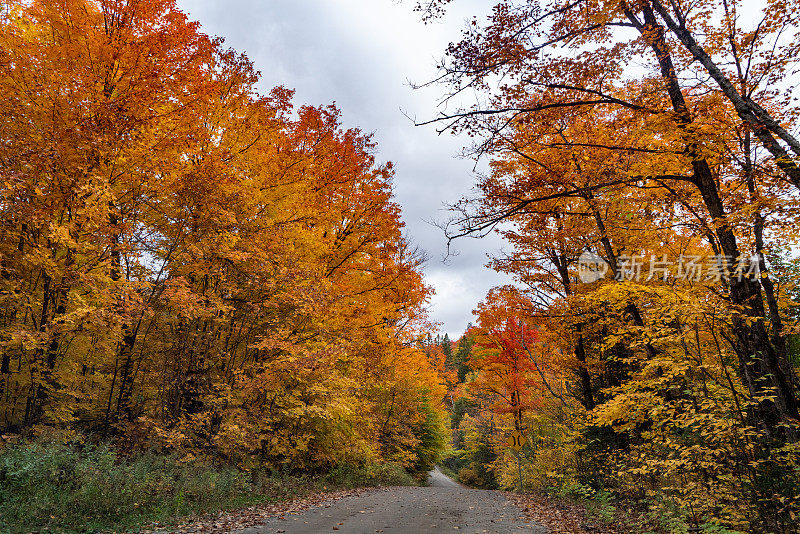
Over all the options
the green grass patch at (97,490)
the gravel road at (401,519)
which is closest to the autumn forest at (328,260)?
the green grass patch at (97,490)

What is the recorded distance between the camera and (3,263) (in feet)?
28.6

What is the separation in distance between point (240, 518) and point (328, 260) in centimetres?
849

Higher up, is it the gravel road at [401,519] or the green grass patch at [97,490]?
the green grass patch at [97,490]

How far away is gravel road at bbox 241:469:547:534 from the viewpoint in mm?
8133

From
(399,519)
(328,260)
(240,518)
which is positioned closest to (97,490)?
(240,518)

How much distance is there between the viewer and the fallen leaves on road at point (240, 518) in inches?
289

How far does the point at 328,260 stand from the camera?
595 inches

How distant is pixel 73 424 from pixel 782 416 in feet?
52.9

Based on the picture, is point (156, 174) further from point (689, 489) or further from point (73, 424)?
point (689, 489)

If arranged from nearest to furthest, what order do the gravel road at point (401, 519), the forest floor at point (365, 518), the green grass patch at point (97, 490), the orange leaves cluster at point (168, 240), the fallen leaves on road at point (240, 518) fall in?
1. the green grass patch at point (97, 490)
2. the fallen leaves on road at point (240, 518)
3. the forest floor at point (365, 518)
4. the gravel road at point (401, 519)
5. the orange leaves cluster at point (168, 240)

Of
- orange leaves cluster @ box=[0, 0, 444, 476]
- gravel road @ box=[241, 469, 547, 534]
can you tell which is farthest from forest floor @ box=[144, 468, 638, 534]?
orange leaves cluster @ box=[0, 0, 444, 476]

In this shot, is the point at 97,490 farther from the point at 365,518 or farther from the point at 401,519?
the point at 401,519

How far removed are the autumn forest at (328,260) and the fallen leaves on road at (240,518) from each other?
2.13ft

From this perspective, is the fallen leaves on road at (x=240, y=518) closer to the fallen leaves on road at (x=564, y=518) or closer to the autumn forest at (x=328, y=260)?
the autumn forest at (x=328, y=260)
